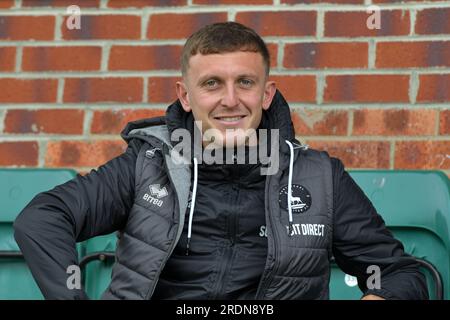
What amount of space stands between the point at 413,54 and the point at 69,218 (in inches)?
49.5

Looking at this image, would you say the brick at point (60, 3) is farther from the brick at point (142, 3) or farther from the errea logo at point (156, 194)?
the errea logo at point (156, 194)

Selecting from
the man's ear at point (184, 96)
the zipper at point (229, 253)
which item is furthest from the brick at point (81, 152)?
the zipper at point (229, 253)

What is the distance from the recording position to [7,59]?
3191 mm

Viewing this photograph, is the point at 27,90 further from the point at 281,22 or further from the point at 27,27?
the point at 281,22

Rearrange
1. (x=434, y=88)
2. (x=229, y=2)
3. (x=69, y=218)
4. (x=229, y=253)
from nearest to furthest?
(x=69, y=218)
(x=229, y=253)
(x=434, y=88)
(x=229, y=2)

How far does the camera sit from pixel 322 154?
258 cm

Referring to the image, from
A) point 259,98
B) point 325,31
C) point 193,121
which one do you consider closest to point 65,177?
point 193,121

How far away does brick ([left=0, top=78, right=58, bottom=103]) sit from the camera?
3.16 metres

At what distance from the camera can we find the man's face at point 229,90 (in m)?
2.51

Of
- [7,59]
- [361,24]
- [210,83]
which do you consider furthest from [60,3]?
[361,24]

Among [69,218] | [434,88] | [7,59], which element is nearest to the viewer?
[69,218]

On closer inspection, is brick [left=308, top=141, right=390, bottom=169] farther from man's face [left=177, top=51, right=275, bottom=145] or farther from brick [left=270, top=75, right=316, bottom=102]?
man's face [left=177, top=51, right=275, bottom=145]

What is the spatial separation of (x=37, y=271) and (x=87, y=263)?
588 mm

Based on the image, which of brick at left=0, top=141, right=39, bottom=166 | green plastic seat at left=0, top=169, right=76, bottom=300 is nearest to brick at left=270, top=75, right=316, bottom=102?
green plastic seat at left=0, top=169, right=76, bottom=300
